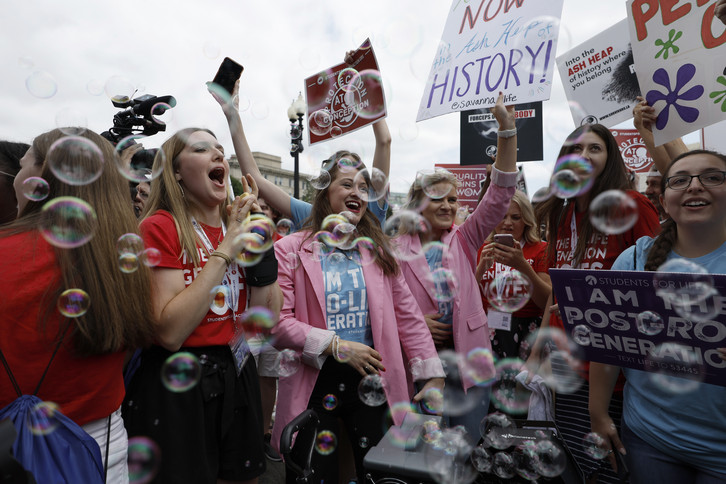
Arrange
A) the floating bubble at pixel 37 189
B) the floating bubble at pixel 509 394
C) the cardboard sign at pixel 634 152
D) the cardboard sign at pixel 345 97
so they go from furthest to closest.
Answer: the cardboard sign at pixel 634 152, the cardboard sign at pixel 345 97, the floating bubble at pixel 509 394, the floating bubble at pixel 37 189

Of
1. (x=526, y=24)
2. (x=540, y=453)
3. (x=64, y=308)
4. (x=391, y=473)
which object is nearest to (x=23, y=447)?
(x=64, y=308)

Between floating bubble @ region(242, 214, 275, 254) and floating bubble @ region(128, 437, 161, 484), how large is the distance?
0.85m

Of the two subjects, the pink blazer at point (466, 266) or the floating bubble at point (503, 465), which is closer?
the floating bubble at point (503, 465)

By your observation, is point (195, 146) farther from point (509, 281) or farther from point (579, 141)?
point (509, 281)

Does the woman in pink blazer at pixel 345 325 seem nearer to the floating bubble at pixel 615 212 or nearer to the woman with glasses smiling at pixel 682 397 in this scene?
the woman with glasses smiling at pixel 682 397

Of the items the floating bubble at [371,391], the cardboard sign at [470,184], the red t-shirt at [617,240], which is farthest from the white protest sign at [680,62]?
the cardboard sign at [470,184]

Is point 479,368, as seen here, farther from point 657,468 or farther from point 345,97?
point 345,97

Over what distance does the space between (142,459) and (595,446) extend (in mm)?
2106

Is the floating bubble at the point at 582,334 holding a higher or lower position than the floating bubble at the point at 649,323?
lower

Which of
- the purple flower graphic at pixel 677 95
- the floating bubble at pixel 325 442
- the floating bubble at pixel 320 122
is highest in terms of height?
the floating bubble at pixel 320 122

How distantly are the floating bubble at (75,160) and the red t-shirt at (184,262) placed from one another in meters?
0.30

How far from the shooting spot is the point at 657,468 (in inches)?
70.6

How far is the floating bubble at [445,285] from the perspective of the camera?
115 inches

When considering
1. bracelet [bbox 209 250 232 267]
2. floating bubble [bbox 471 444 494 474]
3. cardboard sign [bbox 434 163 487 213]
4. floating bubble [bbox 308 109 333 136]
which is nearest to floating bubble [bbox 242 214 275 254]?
bracelet [bbox 209 250 232 267]
